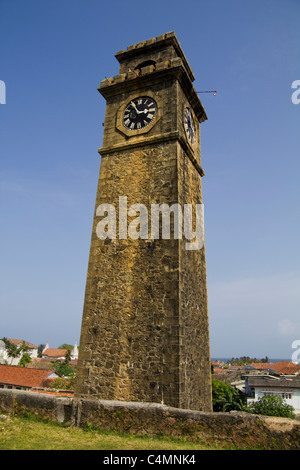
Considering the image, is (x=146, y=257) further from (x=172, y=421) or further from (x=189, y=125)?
(x=189, y=125)

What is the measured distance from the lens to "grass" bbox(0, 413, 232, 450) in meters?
4.98

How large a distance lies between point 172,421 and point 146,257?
5.25 meters

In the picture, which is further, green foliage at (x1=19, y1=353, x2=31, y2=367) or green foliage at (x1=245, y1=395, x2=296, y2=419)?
green foliage at (x1=19, y1=353, x2=31, y2=367)

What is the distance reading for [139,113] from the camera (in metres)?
12.1

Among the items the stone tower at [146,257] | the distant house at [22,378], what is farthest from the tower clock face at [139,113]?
the distant house at [22,378]

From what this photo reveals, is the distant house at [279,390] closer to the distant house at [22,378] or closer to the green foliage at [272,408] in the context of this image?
the green foliage at [272,408]

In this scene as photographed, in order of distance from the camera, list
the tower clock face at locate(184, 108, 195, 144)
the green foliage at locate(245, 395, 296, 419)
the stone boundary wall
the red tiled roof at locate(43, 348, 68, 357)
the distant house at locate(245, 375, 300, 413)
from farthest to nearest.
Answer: the red tiled roof at locate(43, 348, 68, 357) → the distant house at locate(245, 375, 300, 413) → the green foliage at locate(245, 395, 296, 419) → the tower clock face at locate(184, 108, 195, 144) → the stone boundary wall

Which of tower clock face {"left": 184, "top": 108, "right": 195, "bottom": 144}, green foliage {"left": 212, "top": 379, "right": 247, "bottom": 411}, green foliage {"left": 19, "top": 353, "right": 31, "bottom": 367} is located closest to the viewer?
tower clock face {"left": 184, "top": 108, "right": 195, "bottom": 144}

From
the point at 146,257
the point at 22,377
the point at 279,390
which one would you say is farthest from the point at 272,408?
the point at 22,377

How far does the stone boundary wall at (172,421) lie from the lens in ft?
16.1

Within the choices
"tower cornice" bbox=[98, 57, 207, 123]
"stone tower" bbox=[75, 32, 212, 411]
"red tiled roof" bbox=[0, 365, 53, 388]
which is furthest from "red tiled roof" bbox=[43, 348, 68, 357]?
"tower cornice" bbox=[98, 57, 207, 123]

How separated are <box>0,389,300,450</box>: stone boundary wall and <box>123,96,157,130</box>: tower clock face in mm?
9477

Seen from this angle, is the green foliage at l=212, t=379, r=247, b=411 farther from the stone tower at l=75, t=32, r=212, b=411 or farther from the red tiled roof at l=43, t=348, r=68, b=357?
the red tiled roof at l=43, t=348, r=68, b=357
